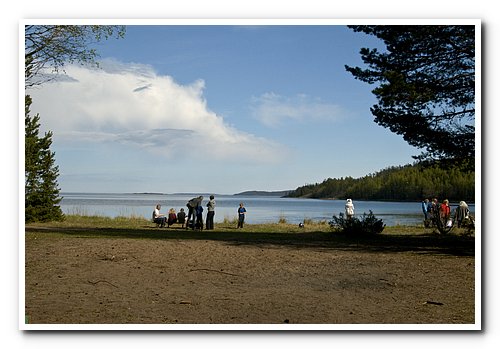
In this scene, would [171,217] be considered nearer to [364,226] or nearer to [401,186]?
[364,226]

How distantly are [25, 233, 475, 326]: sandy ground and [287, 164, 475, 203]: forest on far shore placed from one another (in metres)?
1.34

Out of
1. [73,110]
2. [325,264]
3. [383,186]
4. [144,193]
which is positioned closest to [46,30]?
[73,110]

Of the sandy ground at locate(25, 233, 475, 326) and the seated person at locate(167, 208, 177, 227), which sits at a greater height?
the seated person at locate(167, 208, 177, 227)

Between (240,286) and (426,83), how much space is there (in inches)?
226

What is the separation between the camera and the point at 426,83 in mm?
10656

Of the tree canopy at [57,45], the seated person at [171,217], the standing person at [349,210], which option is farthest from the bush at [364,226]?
the tree canopy at [57,45]

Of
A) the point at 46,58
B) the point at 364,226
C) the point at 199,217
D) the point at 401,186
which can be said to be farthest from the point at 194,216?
the point at 46,58

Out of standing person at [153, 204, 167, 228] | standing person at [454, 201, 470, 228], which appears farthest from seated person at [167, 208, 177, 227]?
standing person at [454, 201, 470, 228]

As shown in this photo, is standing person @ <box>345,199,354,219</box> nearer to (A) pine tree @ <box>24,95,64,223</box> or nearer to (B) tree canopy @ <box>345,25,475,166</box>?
(B) tree canopy @ <box>345,25,475,166</box>

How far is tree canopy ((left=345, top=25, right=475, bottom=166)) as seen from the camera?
8703mm
